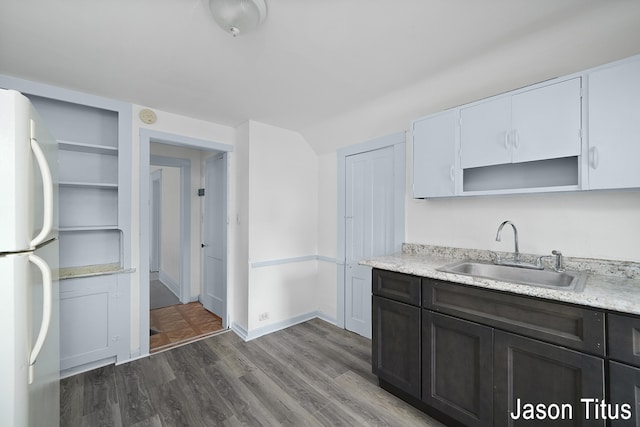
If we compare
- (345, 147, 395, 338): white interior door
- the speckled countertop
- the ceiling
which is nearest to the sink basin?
the speckled countertop

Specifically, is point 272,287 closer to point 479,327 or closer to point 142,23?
point 479,327

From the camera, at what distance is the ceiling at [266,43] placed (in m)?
1.38

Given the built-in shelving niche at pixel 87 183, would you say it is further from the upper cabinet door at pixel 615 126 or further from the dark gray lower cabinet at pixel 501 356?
the upper cabinet door at pixel 615 126

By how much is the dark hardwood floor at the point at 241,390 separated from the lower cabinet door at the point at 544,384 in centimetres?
59

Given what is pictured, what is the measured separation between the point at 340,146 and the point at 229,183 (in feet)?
4.67

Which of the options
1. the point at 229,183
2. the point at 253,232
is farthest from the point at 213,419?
the point at 229,183

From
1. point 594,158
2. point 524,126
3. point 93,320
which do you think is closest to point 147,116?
point 93,320

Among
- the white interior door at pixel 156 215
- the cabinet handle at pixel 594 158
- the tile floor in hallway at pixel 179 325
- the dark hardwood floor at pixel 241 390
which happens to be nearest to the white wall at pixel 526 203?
the cabinet handle at pixel 594 158

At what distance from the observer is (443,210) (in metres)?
2.29

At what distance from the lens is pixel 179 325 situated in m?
3.26

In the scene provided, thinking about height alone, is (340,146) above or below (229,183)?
above

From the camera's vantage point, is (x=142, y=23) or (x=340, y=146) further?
(x=340, y=146)

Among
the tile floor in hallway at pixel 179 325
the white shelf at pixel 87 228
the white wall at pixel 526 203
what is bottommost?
the tile floor in hallway at pixel 179 325

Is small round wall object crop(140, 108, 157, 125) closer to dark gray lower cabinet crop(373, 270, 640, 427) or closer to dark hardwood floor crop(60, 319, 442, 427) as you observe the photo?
dark hardwood floor crop(60, 319, 442, 427)
